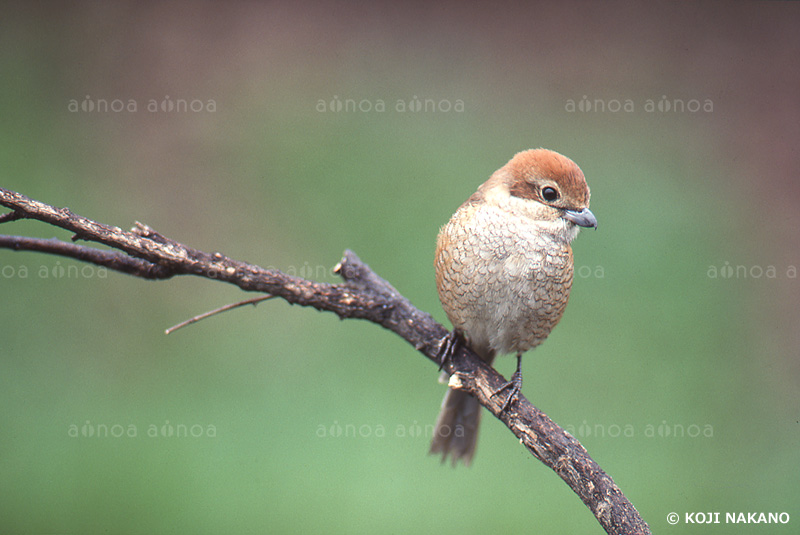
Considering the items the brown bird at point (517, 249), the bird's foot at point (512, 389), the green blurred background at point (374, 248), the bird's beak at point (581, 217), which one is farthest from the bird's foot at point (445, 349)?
the green blurred background at point (374, 248)

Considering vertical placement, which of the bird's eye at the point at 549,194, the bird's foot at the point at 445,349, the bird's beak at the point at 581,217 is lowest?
the bird's foot at the point at 445,349

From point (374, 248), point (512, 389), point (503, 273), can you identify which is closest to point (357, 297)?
point (503, 273)

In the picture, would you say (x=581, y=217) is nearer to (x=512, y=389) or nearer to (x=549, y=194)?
(x=549, y=194)

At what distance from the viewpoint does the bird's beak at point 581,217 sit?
268 centimetres

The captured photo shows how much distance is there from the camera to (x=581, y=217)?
2.70 meters

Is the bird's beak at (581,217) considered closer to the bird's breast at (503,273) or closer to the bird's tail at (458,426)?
the bird's breast at (503,273)

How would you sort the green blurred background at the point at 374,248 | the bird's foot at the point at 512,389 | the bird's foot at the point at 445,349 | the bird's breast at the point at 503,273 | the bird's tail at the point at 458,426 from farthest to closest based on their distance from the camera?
1. the green blurred background at the point at 374,248
2. the bird's tail at the point at 458,426
3. the bird's foot at the point at 445,349
4. the bird's breast at the point at 503,273
5. the bird's foot at the point at 512,389

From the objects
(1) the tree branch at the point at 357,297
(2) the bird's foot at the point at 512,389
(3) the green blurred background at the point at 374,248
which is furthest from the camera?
(3) the green blurred background at the point at 374,248

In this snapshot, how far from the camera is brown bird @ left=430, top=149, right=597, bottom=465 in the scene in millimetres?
2697

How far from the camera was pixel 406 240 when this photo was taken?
5277 mm

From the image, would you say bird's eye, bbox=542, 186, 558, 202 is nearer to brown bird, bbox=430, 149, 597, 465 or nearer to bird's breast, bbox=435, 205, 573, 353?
brown bird, bbox=430, 149, 597, 465

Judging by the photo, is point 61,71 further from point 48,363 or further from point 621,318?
point 621,318

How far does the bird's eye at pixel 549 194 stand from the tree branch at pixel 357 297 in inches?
26.2

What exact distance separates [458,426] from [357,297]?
87cm
